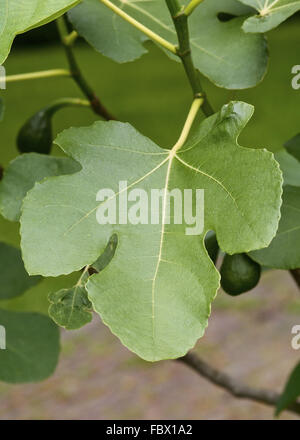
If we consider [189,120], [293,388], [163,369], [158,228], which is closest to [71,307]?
[158,228]

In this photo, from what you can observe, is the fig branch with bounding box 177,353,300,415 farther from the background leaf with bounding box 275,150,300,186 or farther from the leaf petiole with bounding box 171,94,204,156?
the leaf petiole with bounding box 171,94,204,156

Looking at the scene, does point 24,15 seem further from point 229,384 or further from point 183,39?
point 229,384

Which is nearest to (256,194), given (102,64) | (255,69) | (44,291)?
(255,69)

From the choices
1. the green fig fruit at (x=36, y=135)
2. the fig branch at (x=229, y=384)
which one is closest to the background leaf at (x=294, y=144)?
the green fig fruit at (x=36, y=135)

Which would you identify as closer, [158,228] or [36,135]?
[158,228]

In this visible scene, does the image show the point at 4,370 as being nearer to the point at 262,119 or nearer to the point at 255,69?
the point at 255,69

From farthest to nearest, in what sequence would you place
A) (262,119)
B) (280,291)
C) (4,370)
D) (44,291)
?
1. (262,119)
2. (44,291)
3. (280,291)
4. (4,370)

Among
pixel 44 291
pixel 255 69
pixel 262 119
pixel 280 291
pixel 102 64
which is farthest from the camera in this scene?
pixel 102 64
